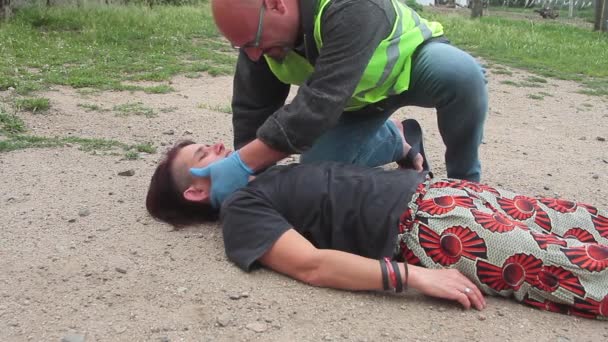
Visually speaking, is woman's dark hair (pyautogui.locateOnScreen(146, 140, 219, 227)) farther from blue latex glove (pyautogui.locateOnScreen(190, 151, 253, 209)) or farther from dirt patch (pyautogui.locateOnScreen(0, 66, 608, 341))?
blue latex glove (pyautogui.locateOnScreen(190, 151, 253, 209))

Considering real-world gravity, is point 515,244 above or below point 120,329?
above

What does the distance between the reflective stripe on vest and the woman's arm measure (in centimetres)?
64

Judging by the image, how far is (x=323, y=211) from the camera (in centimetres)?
225

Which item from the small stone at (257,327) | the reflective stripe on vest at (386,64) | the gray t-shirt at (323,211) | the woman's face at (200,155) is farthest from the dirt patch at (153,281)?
the reflective stripe on vest at (386,64)

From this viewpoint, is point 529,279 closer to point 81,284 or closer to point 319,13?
point 319,13

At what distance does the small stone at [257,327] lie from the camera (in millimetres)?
1871

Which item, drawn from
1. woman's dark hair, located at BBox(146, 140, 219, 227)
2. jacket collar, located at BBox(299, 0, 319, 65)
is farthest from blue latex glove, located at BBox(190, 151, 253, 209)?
jacket collar, located at BBox(299, 0, 319, 65)

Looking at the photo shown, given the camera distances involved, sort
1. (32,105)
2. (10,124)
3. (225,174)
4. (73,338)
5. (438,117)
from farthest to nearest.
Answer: (32,105) → (10,124) → (438,117) → (225,174) → (73,338)

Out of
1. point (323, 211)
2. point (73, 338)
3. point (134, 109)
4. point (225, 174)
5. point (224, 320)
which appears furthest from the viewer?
point (134, 109)

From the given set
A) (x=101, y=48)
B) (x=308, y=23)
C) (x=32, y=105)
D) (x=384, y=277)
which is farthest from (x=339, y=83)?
(x=101, y=48)

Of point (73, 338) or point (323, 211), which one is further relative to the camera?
point (323, 211)

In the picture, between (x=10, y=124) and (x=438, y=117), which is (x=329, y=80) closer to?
(x=438, y=117)

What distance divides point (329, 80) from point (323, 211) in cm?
44

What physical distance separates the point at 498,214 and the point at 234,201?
875mm
